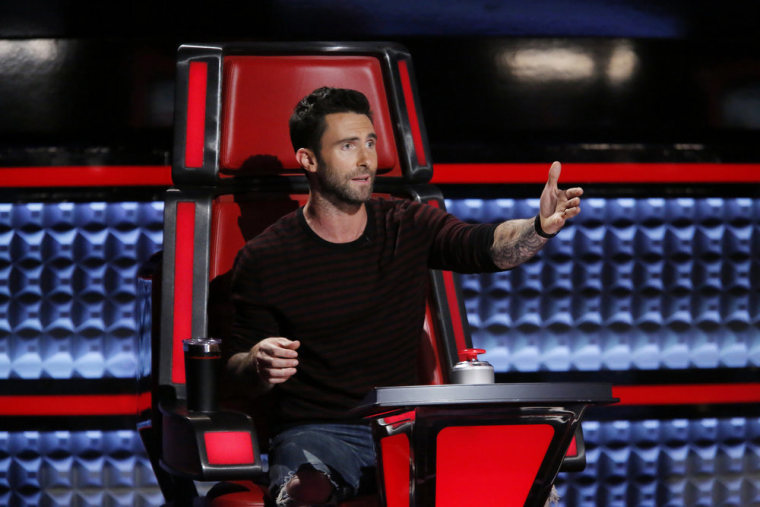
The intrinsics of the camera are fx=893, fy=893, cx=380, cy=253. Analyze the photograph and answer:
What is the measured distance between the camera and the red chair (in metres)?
1.99

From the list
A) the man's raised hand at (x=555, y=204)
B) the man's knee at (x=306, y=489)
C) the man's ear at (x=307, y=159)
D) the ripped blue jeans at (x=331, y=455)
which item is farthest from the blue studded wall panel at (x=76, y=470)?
the man's raised hand at (x=555, y=204)

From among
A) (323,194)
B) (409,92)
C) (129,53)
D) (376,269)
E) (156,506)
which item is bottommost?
(156,506)

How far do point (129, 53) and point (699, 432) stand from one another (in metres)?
2.40

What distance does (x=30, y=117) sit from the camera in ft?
10.1

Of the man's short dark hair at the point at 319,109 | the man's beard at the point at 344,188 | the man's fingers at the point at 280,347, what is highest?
the man's short dark hair at the point at 319,109

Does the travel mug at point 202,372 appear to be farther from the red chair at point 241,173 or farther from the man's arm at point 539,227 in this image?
the man's arm at point 539,227

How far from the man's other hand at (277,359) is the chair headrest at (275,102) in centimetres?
64

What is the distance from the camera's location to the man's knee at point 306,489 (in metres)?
1.55

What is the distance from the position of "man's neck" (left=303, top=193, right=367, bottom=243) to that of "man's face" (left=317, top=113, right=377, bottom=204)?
0.03 meters

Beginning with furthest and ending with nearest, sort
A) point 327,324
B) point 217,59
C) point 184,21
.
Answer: point 184,21
point 217,59
point 327,324

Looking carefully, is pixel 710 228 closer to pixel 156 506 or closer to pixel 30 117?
pixel 156 506

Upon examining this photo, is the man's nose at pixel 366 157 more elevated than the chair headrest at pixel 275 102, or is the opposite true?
the chair headrest at pixel 275 102

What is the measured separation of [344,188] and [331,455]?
0.57m

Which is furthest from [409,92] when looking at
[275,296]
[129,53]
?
[129,53]
